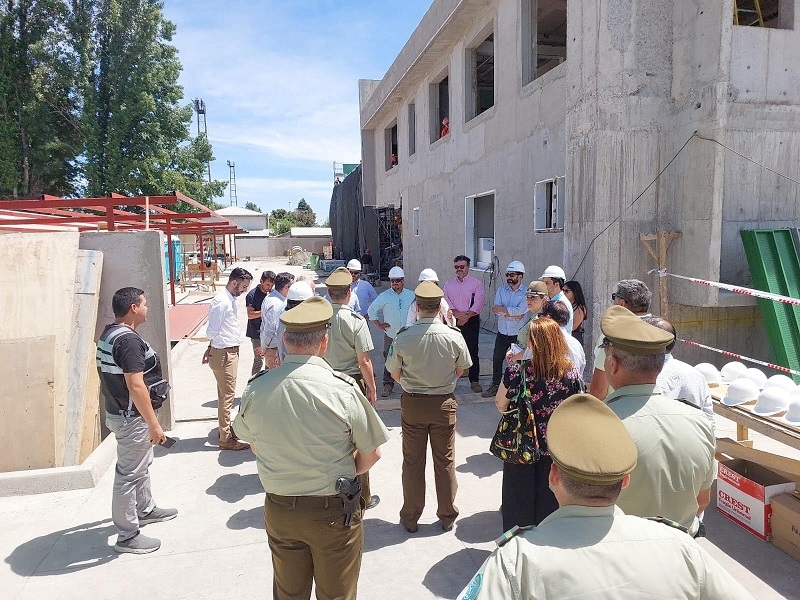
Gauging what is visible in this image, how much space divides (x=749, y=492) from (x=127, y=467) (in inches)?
163

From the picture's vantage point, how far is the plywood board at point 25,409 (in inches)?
175

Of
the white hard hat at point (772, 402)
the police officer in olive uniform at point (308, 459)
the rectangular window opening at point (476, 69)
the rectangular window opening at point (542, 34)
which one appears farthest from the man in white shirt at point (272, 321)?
the rectangular window opening at point (476, 69)

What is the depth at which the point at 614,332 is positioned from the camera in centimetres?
212

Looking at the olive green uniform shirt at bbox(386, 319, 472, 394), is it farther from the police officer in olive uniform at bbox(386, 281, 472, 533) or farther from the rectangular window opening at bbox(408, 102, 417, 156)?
the rectangular window opening at bbox(408, 102, 417, 156)

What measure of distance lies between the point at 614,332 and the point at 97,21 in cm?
2761

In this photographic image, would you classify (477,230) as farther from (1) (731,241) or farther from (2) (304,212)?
(2) (304,212)

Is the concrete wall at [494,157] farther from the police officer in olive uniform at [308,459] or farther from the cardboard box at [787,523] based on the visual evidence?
the police officer in olive uniform at [308,459]

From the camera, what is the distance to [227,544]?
3.61 meters

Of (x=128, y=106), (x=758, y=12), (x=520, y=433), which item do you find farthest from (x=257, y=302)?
(x=128, y=106)

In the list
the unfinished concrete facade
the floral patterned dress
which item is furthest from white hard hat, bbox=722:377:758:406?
the unfinished concrete facade

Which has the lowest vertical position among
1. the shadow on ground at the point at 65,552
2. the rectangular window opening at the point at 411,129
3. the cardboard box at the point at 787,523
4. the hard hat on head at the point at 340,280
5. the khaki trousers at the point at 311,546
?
the shadow on ground at the point at 65,552

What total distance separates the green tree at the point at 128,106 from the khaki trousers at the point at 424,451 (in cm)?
2226

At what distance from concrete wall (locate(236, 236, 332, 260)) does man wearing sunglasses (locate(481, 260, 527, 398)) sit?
48037 mm

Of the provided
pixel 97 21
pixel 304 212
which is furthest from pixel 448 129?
pixel 304 212
